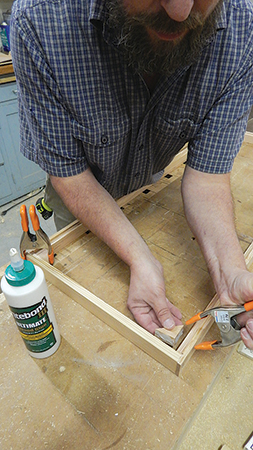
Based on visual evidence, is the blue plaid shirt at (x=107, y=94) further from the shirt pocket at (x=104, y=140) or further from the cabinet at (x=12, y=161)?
the cabinet at (x=12, y=161)

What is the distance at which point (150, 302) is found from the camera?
66cm

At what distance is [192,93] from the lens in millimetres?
780

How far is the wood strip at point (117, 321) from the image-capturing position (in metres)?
0.57

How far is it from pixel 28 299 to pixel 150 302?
11.0 inches

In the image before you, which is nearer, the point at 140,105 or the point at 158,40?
the point at 158,40

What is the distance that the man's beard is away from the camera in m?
0.56

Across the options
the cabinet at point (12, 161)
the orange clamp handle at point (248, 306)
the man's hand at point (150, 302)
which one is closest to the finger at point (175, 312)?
the man's hand at point (150, 302)

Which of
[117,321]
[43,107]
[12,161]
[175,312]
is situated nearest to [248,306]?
[175,312]

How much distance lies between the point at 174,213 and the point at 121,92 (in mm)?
407

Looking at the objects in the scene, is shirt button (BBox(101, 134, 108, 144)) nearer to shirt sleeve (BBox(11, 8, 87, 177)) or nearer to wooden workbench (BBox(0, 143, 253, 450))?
shirt sleeve (BBox(11, 8, 87, 177))

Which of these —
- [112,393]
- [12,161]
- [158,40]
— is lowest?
[12,161]

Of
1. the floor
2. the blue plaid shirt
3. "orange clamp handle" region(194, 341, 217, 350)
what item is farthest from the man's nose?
the floor

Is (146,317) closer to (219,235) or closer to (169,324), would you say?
(169,324)

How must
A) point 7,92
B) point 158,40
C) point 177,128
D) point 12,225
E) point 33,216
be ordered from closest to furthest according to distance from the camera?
point 158,40, point 33,216, point 177,128, point 7,92, point 12,225
